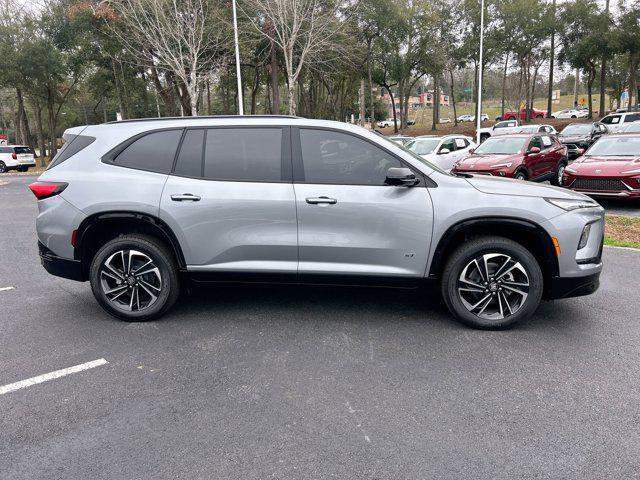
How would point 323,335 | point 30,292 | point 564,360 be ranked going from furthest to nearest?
point 30,292, point 323,335, point 564,360

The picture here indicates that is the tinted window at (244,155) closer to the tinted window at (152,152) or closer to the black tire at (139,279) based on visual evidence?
the tinted window at (152,152)

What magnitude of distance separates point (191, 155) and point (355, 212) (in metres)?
1.59

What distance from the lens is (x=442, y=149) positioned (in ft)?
52.0

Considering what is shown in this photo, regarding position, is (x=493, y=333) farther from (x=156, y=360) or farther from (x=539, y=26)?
(x=539, y=26)

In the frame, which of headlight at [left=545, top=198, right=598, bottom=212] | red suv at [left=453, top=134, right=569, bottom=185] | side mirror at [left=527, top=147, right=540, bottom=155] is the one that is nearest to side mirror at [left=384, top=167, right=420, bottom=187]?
headlight at [left=545, top=198, right=598, bottom=212]

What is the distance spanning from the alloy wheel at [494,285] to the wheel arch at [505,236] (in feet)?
0.70

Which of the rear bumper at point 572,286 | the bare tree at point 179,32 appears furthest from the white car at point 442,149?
the bare tree at point 179,32

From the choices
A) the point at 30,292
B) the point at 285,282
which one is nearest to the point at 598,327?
the point at 285,282

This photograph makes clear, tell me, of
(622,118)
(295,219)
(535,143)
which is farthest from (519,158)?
(622,118)

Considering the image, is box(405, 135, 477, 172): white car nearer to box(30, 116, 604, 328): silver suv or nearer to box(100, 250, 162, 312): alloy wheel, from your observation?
box(30, 116, 604, 328): silver suv

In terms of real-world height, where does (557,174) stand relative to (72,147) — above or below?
below

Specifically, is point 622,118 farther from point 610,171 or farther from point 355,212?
point 355,212

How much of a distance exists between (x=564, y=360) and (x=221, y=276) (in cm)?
290

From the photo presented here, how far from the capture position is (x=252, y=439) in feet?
9.06
